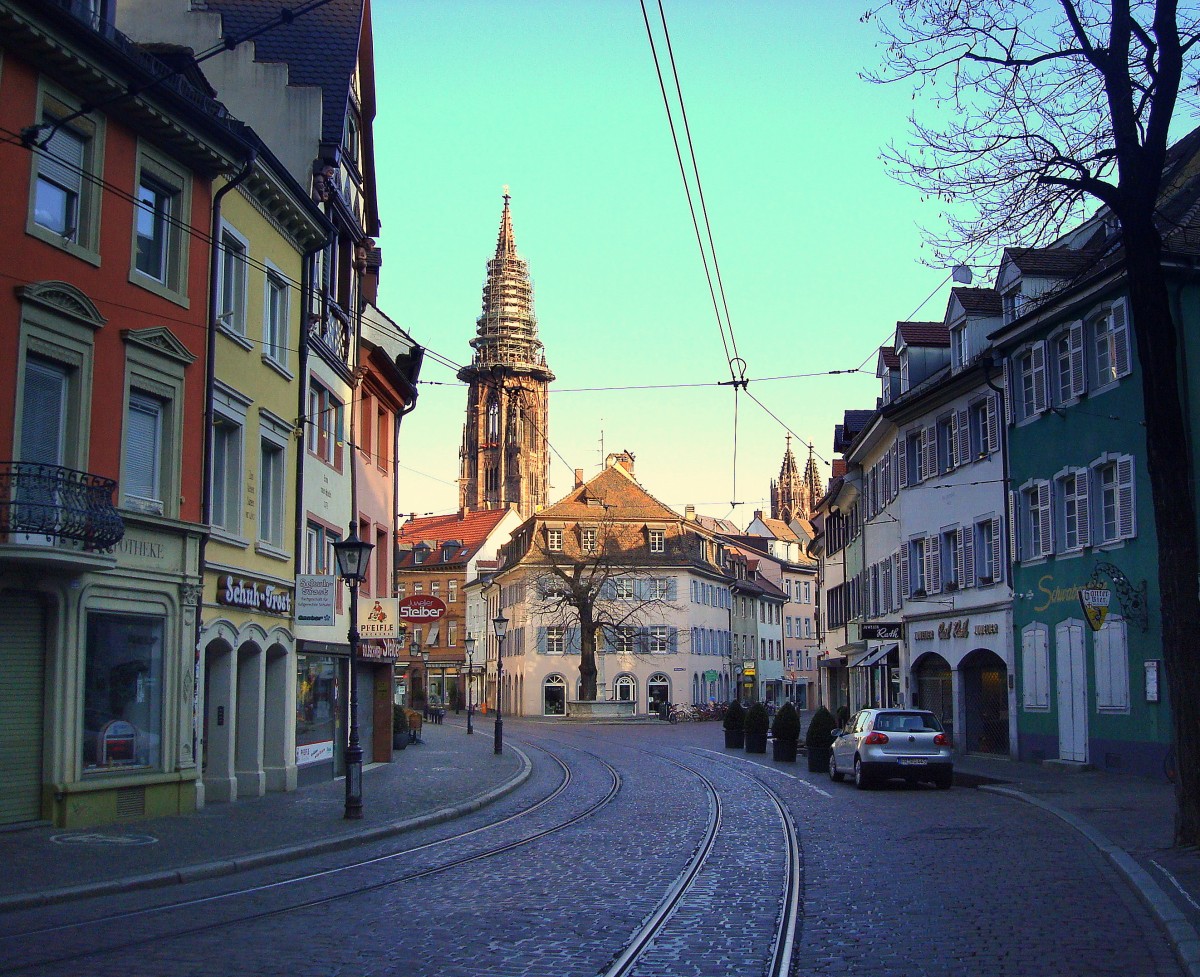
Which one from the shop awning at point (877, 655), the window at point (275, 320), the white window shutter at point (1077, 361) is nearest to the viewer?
the window at point (275, 320)

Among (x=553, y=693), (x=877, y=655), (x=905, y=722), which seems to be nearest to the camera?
(x=905, y=722)

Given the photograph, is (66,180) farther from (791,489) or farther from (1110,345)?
(791,489)

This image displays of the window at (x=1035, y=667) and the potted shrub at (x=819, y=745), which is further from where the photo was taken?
the potted shrub at (x=819, y=745)

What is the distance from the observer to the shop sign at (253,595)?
21609mm

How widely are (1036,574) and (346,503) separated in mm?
15472

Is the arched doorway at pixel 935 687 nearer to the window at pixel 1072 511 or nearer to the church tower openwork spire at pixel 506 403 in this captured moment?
the window at pixel 1072 511

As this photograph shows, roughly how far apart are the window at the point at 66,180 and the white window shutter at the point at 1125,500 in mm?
19072

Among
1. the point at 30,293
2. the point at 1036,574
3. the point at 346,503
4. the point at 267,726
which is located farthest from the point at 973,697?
the point at 30,293

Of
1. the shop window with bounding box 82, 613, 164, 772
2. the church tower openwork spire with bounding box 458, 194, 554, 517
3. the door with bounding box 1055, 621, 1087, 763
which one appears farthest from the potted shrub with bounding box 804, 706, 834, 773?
the church tower openwork spire with bounding box 458, 194, 554, 517

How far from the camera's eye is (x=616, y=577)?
262 feet

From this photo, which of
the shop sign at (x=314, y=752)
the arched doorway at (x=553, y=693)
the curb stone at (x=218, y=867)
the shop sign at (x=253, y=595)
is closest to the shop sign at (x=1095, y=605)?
the curb stone at (x=218, y=867)

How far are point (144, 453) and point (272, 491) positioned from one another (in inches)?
214

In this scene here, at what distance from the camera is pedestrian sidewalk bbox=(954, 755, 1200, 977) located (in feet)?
35.3

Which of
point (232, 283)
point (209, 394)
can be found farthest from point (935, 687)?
point (209, 394)
